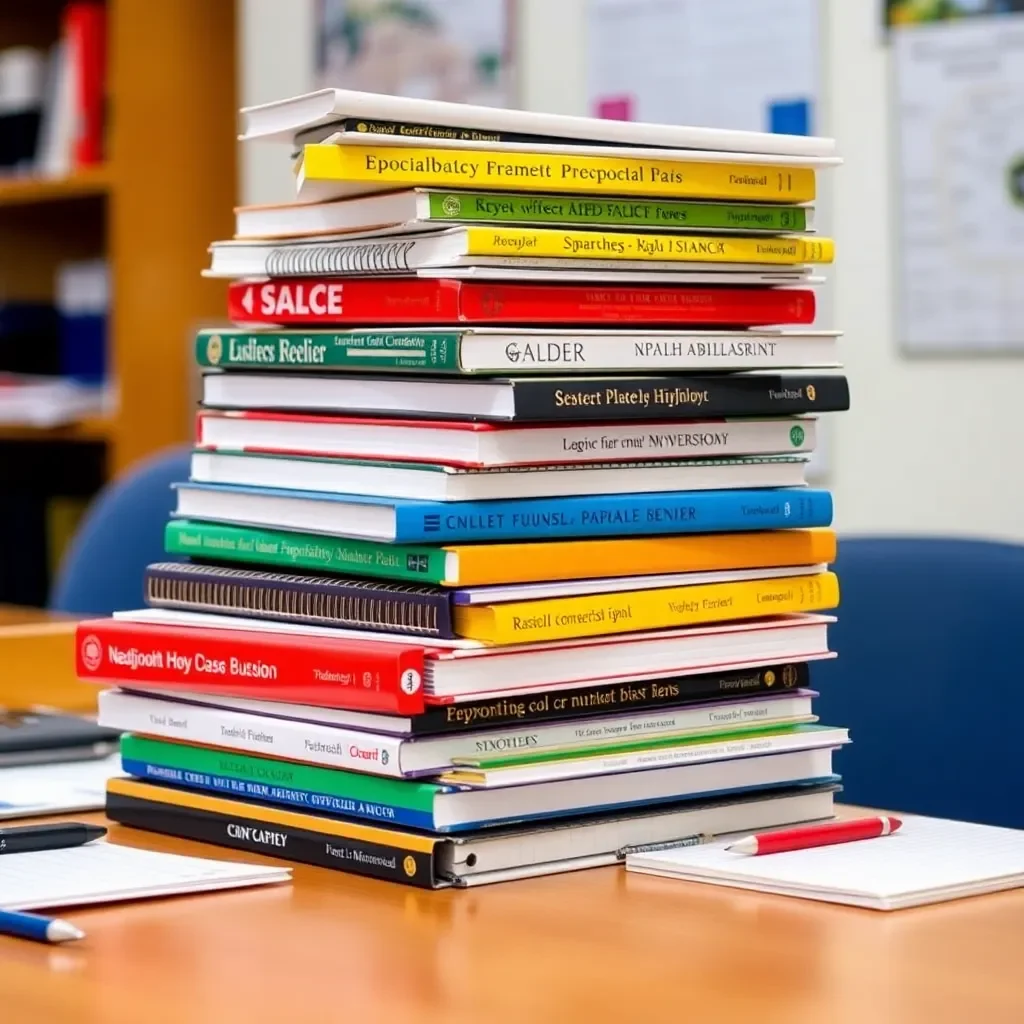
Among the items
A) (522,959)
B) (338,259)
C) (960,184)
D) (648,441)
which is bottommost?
(522,959)

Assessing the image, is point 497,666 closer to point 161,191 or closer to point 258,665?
point 258,665

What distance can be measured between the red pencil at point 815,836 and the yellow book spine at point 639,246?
0.31 m

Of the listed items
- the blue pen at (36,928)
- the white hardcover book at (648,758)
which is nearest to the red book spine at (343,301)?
the white hardcover book at (648,758)

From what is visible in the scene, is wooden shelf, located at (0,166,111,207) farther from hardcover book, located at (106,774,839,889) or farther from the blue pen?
the blue pen

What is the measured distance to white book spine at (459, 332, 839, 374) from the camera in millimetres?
972

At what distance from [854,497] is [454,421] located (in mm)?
1471

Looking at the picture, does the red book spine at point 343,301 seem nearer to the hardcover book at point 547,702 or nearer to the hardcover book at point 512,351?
the hardcover book at point 512,351

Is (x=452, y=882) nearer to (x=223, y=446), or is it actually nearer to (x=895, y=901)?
(x=895, y=901)

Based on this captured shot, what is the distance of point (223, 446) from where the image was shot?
1.14 metres

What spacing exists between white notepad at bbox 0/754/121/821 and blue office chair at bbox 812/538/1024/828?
549 mm

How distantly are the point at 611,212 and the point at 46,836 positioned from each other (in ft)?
1.44

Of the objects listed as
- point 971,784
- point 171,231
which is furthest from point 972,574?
point 171,231

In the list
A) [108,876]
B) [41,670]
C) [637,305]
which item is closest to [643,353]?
[637,305]

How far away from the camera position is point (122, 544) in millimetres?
2346
